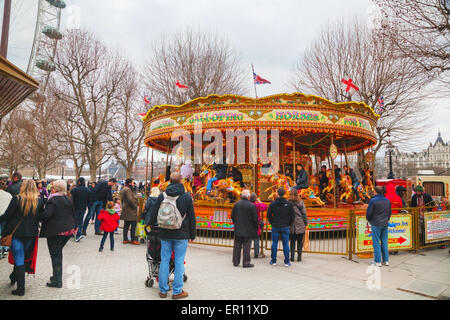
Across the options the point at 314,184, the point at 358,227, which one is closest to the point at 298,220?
the point at 358,227

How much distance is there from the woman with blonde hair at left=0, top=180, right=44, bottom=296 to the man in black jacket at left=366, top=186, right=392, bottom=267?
615 centimetres

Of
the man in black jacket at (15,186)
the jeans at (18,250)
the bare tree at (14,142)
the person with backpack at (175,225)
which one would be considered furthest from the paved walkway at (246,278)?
the bare tree at (14,142)

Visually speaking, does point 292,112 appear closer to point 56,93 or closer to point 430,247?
point 430,247

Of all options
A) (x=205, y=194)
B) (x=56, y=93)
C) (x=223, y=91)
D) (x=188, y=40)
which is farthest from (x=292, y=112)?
(x=56, y=93)

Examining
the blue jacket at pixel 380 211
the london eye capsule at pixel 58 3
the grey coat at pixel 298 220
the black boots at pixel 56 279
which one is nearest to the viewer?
the black boots at pixel 56 279

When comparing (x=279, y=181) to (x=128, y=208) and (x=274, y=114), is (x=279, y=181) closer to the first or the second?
(x=274, y=114)

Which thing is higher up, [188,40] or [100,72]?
[188,40]

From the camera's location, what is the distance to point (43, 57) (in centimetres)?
1909

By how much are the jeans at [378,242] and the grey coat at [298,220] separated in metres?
1.41

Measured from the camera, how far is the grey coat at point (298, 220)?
21.3ft

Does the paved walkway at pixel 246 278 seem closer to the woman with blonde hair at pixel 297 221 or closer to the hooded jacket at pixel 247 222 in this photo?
the woman with blonde hair at pixel 297 221

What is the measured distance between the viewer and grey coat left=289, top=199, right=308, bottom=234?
6.50m

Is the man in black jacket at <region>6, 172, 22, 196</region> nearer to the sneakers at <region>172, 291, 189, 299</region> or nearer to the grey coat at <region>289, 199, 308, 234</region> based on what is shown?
the sneakers at <region>172, 291, 189, 299</region>
